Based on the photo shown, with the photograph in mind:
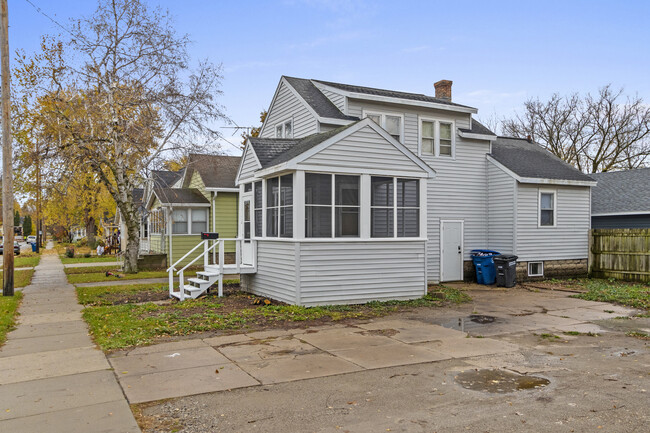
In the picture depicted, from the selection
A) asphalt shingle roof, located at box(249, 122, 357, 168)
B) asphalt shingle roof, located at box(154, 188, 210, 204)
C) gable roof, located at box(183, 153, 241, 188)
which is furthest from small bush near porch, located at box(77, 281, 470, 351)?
gable roof, located at box(183, 153, 241, 188)

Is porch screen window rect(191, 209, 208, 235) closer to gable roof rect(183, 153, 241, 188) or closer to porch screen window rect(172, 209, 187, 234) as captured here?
porch screen window rect(172, 209, 187, 234)

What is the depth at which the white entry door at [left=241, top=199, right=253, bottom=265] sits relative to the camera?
13.6 meters

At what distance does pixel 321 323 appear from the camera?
9.87 meters

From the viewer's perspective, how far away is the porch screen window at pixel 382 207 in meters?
12.3

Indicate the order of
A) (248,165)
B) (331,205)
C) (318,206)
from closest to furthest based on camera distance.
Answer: (318,206), (331,205), (248,165)

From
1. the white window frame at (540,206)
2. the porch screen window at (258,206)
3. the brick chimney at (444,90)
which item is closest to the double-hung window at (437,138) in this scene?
the brick chimney at (444,90)

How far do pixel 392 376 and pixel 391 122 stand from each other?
434 inches

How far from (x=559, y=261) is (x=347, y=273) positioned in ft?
33.1

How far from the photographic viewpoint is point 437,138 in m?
16.9

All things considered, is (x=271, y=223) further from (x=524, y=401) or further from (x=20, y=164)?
(x=20, y=164)

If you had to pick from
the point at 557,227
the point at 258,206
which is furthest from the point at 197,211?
the point at 557,227

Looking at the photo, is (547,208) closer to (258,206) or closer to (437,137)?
(437,137)

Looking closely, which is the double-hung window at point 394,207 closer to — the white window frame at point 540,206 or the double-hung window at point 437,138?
the double-hung window at point 437,138

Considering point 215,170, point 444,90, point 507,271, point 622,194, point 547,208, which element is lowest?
point 507,271
